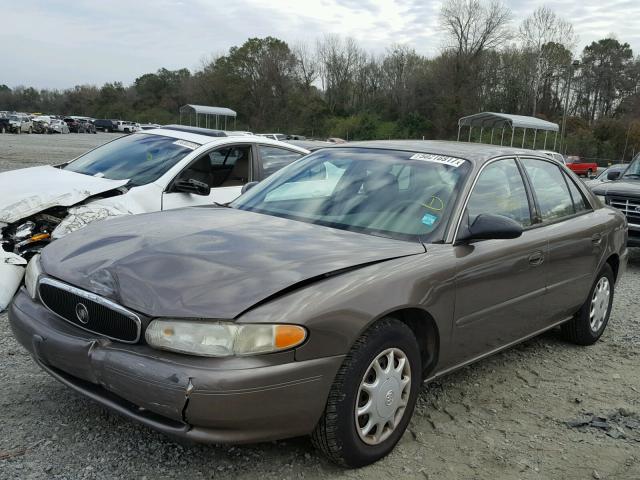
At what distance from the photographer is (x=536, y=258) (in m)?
3.97

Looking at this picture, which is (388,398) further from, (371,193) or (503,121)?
(503,121)

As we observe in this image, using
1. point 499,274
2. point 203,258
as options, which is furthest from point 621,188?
point 203,258

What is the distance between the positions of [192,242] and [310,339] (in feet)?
2.90

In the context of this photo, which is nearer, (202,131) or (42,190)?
(42,190)

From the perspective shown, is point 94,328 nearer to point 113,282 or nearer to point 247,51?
point 113,282

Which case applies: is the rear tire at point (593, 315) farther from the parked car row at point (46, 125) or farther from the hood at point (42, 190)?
the parked car row at point (46, 125)

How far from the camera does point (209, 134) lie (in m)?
6.76

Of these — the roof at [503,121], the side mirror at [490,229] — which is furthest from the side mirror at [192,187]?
the roof at [503,121]

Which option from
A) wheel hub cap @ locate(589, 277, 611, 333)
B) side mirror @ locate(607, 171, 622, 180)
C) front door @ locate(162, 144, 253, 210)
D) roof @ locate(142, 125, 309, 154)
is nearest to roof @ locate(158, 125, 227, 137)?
roof @ locate(142, 125, 309, 154)

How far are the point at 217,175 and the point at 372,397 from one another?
4.12m

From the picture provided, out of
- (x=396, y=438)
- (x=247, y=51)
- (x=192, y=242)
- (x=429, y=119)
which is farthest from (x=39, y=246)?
(x=247, y=51)

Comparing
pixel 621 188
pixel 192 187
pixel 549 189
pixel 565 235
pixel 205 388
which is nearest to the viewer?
pixel 205 388

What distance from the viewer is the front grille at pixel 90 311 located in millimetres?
2557

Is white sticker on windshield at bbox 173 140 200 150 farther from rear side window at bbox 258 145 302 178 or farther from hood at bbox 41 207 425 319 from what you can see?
hood at bbox 41 207 425 319
